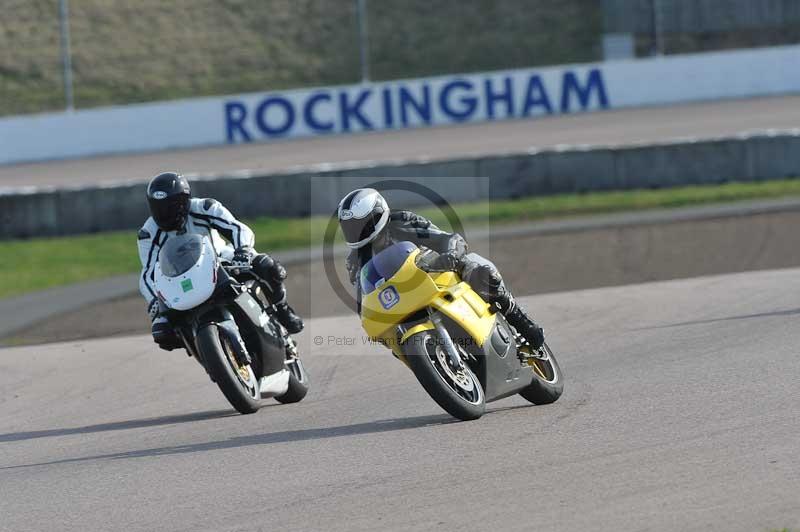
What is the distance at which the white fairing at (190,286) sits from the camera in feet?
26.1

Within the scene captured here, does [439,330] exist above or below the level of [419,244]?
below

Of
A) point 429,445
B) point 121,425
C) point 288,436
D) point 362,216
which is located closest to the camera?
point 429,445

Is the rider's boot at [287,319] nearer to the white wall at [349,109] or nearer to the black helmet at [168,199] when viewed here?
the black helmet at [168,199]

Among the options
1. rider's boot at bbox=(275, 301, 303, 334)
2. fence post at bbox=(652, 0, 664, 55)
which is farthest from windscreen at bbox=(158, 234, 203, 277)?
fence post at bbox=(652, 0, 664, 55)

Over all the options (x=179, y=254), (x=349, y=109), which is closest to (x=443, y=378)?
(x=179, y=254)

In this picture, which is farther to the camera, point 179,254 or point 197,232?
point 197,232

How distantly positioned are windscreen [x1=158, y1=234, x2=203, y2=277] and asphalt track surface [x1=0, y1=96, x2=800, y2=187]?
17430 millimetres

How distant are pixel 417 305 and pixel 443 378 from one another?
16.3 inches

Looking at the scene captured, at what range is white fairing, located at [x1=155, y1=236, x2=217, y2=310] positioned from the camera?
26.1 ft

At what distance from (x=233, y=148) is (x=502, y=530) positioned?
25706 mm

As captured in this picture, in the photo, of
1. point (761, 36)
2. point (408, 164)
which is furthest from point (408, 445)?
point (761, 36)

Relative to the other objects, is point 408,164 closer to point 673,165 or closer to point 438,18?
point 673,165

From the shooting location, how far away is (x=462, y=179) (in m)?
21.1

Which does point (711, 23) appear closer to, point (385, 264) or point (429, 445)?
point (385, 264)
